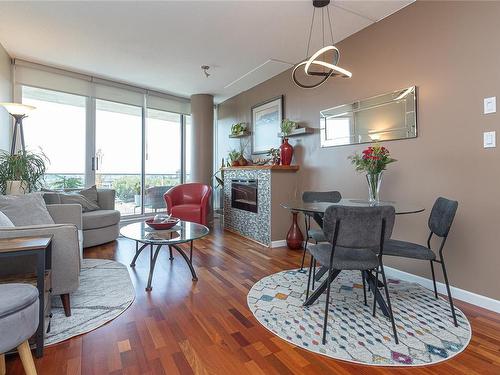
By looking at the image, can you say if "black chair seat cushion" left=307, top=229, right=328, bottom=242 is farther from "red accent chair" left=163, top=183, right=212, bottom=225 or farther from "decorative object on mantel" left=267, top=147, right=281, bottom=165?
"red accent chair" left=163, top=183, right=212, bottom=225

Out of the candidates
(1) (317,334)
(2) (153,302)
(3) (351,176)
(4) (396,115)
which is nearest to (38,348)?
(2) (153,302)

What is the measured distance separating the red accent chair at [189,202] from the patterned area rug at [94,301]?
1458 mm

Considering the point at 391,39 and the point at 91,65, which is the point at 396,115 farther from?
the point at 91,65

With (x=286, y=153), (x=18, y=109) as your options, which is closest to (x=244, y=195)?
(x=286, y=153)

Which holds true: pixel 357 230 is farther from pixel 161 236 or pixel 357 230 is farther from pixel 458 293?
pixel 161 236

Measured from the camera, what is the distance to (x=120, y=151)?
199 inches

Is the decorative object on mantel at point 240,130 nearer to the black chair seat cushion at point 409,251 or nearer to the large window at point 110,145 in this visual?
the large window at point 110,145

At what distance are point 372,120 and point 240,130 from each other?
8.83 feet

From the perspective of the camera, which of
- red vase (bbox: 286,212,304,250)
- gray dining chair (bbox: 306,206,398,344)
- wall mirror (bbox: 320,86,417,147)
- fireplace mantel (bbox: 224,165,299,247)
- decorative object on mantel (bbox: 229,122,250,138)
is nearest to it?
gray dining chair (bbox: 306,206,398,344)

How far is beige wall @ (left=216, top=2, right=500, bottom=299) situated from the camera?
2055 millimetres

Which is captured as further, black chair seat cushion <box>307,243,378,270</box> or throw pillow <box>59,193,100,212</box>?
throw pillow <box>59,193,100,212</box>

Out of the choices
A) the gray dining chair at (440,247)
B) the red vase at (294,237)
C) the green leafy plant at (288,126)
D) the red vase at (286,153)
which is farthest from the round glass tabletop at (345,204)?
the green leafy plant at (288,126)

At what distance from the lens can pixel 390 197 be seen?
9.04ft

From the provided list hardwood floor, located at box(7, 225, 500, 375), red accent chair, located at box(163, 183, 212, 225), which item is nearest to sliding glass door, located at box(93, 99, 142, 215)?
red accent chair, located at box(163, 183, 212, 225)
